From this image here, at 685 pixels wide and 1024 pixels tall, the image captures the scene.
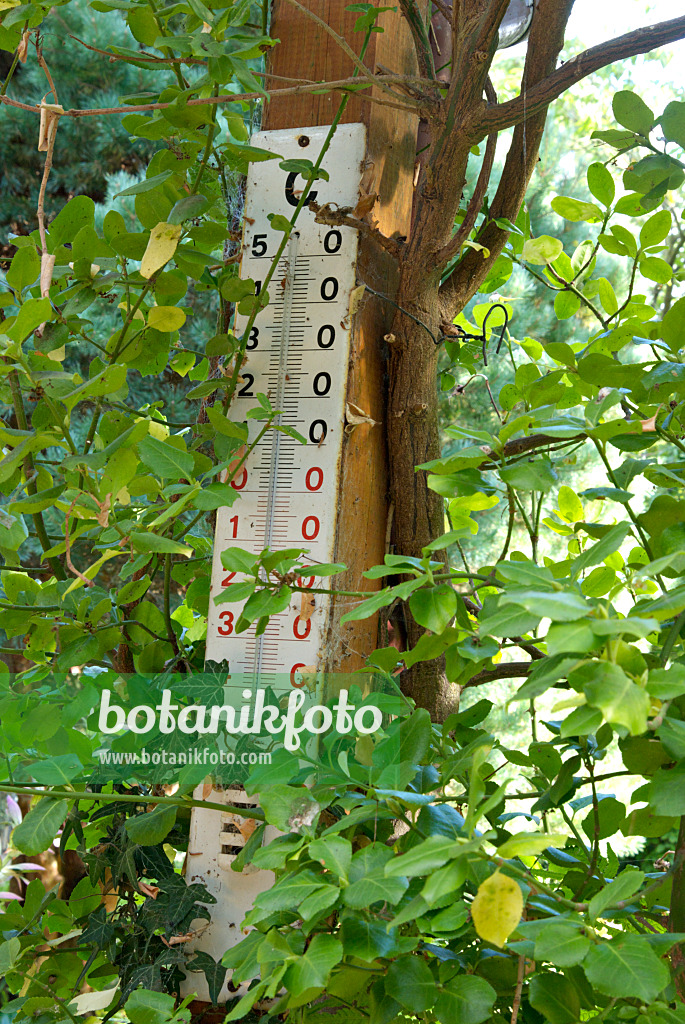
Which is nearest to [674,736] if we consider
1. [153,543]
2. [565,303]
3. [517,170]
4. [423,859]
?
[423,859]

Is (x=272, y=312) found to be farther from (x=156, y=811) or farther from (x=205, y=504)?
(x=156, y=811)

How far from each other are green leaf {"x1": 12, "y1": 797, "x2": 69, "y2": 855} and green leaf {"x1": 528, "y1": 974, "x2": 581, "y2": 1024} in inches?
13.0

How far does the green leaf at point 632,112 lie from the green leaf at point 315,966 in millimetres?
589

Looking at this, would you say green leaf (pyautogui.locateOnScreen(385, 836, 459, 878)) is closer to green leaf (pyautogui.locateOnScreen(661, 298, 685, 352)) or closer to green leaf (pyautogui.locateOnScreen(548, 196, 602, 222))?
green leaf (pyautogui.locateOnScreen(661, 298, 685, 352))

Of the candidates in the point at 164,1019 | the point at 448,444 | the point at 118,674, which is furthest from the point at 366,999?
the point at 448,444

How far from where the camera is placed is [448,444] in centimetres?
225

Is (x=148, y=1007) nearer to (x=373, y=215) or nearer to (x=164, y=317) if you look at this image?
(x=164, y=317)

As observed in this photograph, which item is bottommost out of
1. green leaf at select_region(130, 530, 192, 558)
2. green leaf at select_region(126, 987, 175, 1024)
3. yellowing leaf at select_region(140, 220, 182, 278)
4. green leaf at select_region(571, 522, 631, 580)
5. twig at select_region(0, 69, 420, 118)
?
green leaf at select_region(126, 987, 175, 1024)

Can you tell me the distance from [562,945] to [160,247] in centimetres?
59

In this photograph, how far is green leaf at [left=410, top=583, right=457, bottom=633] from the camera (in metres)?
0.54

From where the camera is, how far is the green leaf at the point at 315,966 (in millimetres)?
407

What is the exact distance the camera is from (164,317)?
0.75 m

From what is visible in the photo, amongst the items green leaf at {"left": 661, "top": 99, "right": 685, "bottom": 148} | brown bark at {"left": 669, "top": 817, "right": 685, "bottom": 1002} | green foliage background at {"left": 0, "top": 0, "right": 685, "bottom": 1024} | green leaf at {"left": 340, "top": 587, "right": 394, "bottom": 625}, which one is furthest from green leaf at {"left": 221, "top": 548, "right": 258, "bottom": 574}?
green leaf at {"left": 661, "top": 99, "right": 685, "bottom": 148}

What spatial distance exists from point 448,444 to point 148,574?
1.52m
